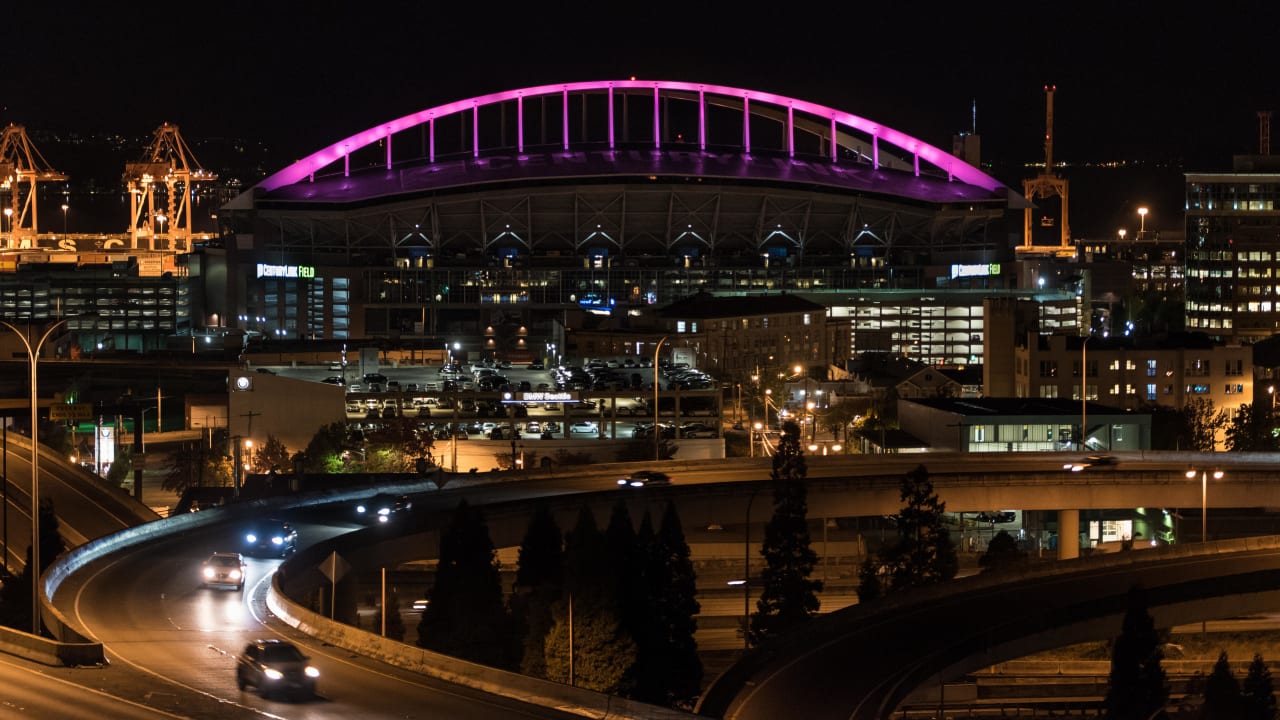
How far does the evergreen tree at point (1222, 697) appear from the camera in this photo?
1217 inches

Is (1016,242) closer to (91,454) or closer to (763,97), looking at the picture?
(763,97)

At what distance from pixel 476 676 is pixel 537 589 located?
A: 885 cm

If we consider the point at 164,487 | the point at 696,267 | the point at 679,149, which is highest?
the point at 679,149

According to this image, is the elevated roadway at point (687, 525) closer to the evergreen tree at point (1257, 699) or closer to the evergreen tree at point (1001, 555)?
the evergreen tree at point (1001, 555)

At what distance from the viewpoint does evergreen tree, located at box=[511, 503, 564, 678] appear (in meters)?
30.7

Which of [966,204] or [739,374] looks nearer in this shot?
[739,374]

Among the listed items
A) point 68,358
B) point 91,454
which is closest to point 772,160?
point 68,358

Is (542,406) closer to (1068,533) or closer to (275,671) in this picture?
(1068,533)

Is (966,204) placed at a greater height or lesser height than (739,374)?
greater

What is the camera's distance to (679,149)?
123812 mm

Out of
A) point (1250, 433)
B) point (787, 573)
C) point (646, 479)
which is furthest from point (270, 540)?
point (1250, 433)

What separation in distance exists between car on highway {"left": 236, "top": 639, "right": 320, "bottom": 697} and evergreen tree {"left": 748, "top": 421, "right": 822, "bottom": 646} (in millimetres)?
15906

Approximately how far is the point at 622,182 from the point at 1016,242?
28996 mm

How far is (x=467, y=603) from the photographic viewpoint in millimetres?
30766
